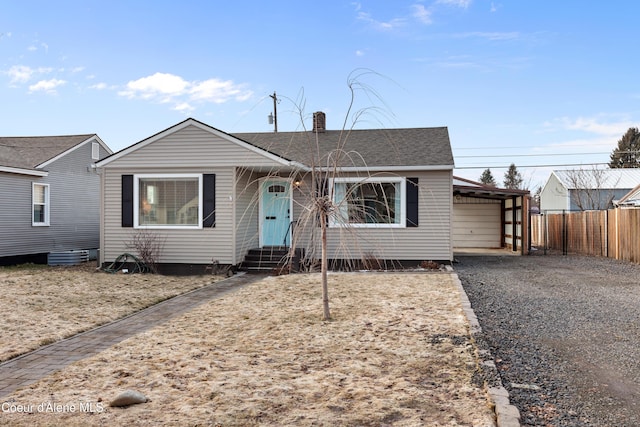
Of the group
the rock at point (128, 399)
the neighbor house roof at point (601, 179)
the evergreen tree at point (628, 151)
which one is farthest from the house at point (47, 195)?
the evergreen tree at point (628, 151)

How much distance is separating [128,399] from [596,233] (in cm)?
1680

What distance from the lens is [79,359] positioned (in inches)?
186

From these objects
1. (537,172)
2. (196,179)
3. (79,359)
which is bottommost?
(79,359)

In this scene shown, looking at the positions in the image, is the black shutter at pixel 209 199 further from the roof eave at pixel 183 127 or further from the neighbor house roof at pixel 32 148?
the neighbor house roof at pixel 32 148

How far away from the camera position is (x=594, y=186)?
3359cm

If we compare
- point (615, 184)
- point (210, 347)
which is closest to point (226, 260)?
point (210, 347)

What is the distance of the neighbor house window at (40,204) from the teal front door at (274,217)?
7.78 metres

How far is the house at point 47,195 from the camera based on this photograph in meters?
13.8

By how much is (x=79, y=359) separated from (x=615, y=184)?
3746 cm

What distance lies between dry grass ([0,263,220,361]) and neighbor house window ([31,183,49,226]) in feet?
9.39

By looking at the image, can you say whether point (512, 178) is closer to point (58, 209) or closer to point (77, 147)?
point (77, 147)

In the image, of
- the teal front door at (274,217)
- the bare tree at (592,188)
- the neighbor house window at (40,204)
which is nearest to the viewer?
the teal front door at (274,217)

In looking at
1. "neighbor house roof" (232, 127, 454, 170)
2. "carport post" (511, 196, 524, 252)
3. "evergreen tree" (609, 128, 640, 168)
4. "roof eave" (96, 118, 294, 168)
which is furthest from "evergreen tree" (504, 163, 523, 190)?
"roof eave" (96, 118, 294, 168)

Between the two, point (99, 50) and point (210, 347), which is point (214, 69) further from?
point (210, 347)
